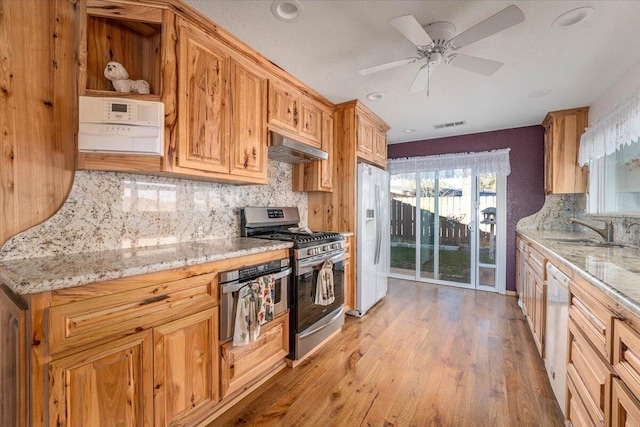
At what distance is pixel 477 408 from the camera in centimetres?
170

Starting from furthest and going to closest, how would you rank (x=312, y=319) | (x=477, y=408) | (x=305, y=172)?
(x=305, y=172)
(x=312, y=319)
(x=477, y=408)

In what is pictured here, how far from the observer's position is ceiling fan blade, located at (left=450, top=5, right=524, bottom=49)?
1.32m

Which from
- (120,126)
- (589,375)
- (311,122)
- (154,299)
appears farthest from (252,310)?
(311,122)

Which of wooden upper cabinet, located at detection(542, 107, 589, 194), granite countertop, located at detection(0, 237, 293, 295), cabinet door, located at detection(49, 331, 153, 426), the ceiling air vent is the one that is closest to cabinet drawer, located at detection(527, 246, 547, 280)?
wooden upper cabinet, located at detection(542, 107, 589, 194)

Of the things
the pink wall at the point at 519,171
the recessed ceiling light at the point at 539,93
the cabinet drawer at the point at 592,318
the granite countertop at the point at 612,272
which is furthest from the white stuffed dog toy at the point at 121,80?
the pink wall at the point at 519,171

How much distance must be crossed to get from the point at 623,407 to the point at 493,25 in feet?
5.70

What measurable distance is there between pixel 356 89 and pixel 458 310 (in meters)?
2.83

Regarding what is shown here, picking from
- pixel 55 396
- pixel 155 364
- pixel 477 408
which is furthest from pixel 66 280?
pixel 477 408

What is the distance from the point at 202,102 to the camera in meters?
1.83

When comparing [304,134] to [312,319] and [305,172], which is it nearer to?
[305,172]

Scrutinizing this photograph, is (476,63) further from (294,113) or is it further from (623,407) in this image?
(623,407)

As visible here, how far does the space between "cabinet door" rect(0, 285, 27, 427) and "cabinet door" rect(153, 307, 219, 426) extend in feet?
1.44

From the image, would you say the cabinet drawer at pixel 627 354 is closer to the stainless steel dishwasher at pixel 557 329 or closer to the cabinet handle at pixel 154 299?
the stainless steel dishwasher at pixel 557 329

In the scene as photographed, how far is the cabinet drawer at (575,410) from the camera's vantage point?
1217 millimetres
